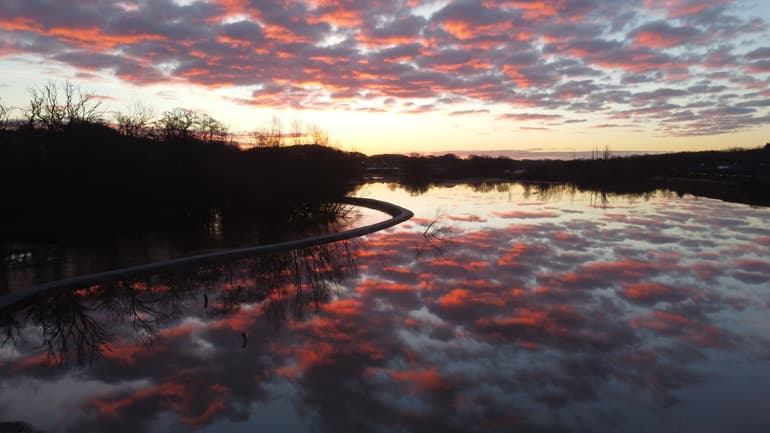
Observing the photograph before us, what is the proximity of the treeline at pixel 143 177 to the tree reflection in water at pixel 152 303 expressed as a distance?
37.2ft

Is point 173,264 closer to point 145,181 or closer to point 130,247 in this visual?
point 130,247

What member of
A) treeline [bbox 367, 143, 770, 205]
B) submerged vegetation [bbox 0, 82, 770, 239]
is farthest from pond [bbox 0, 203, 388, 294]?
treeline [bbox 367, 143, 770, 205]

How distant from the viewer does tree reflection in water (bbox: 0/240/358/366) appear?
8078mm

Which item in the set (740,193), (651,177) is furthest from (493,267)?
(651,177)

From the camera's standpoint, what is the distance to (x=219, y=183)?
88.5 ft

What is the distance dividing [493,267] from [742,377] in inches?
268

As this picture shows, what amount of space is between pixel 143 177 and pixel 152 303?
17113 millimetres

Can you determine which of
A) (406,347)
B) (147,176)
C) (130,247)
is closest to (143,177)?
(147,176)

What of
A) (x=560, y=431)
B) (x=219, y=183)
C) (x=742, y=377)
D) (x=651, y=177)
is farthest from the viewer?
(x=651, y=177)

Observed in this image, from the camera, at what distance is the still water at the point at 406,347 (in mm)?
5441

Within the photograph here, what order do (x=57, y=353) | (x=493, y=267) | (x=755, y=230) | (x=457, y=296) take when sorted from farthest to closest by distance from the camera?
(x=755, y=230)
(x=493, y=267)
(x=457, y=296)
(x=57, y=353)

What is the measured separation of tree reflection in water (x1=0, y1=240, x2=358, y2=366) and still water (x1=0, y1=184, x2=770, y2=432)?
2.2 inches

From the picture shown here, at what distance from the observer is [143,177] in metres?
24.5

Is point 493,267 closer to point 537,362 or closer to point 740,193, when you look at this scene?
point 537,362
